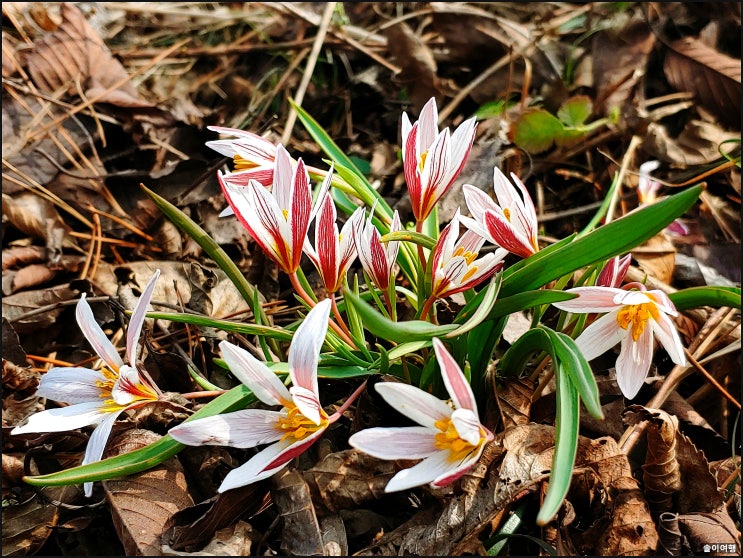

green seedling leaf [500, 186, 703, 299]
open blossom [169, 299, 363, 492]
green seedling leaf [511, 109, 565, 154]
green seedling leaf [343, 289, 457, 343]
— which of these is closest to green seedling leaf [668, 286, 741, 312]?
green seedling leaf [500, 186, 703, 299]

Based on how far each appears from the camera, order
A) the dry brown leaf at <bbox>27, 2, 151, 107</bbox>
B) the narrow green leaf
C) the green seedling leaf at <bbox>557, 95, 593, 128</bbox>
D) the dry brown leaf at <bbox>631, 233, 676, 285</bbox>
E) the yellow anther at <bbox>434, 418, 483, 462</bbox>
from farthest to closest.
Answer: the dry brown leaf at <bbox>27, 2, 151, 107</bbox>, the green seedling leaf at <bbox>557, 95, 593, 128</bbox>, the dry brown leaf at <bbox>631, 233, 676, 285</bbox>, the yellow anther at <bbox>434, 418, 483, 462</bbox>, the narrow green leaf

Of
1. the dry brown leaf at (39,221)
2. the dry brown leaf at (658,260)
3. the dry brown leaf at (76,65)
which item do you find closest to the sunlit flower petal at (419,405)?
the dry brown leaf at (658,260)

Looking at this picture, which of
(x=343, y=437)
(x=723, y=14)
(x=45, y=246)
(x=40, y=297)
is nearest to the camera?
(x=343, y=437)

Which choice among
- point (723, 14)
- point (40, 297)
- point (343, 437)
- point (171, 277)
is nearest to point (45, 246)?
point (40, 297)

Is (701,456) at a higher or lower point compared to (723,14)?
lower

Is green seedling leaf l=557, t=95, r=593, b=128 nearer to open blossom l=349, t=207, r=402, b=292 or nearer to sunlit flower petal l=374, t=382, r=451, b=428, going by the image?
open blossom l=349, t=207, r=402, b=292

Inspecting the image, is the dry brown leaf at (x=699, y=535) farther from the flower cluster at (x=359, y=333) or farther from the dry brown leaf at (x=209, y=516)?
the dry brown leaf at (x=209, y=516)

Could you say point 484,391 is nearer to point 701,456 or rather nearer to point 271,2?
point 701,456

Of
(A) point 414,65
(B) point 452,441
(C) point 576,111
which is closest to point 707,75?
(C) point 576,111
